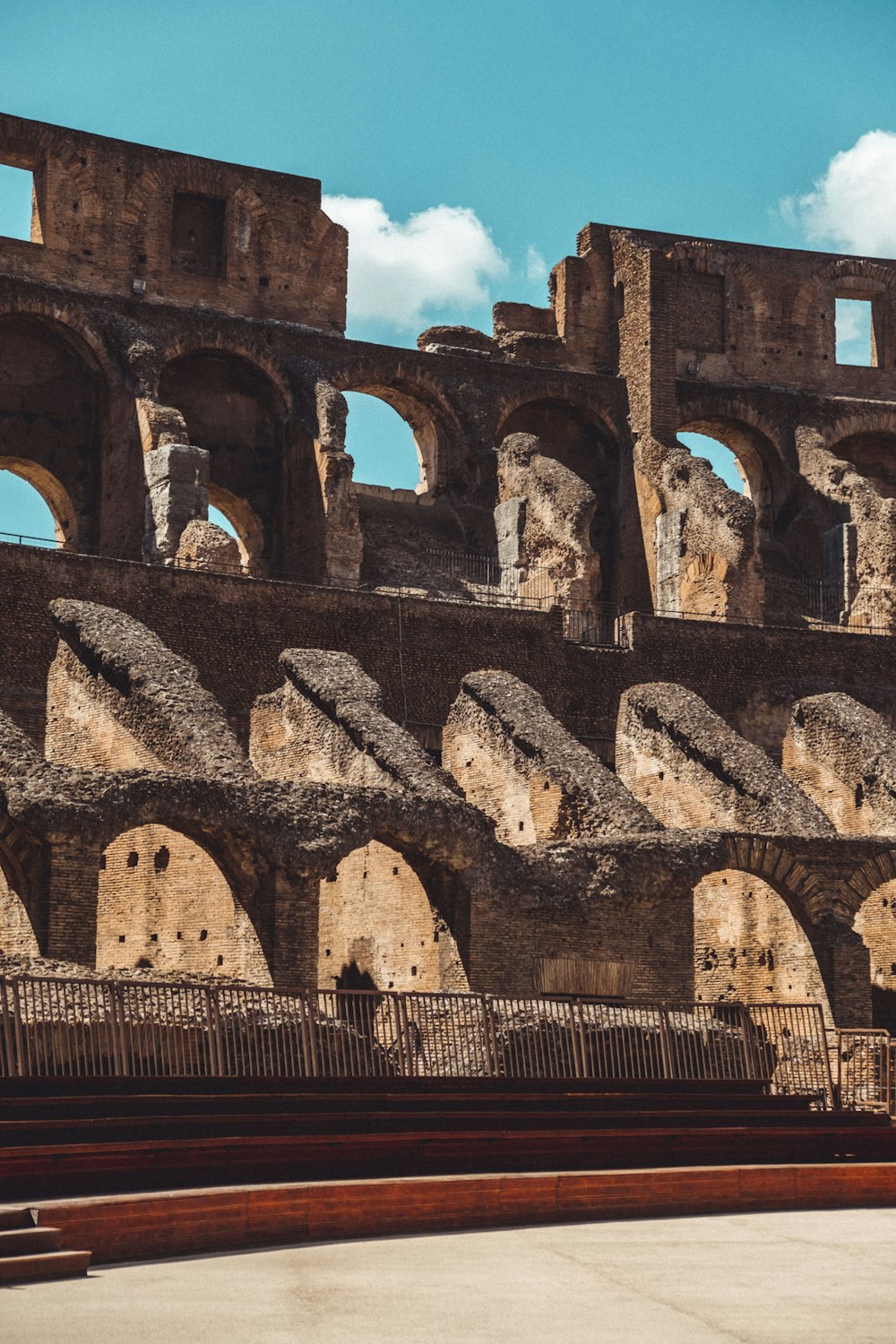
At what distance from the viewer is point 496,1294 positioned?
9.88 metres

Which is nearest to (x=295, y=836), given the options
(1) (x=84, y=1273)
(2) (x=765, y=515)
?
(1) (x=84, y=1273)

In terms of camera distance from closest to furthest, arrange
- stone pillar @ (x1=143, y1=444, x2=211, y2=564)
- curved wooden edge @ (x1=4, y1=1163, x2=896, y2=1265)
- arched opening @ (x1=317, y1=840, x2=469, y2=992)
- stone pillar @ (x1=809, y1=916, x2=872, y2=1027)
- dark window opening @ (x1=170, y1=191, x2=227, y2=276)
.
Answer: curved wooden edge @ (x1=4, y1=1163, x2=896, y2=1265) → arched opening @ (x1=317, y1=840, x2=469, y2=992) → stone pillar @ (x1=809, y1=916, x2=872, y2=1027) → stone pillar @ (x1=143, y1=444, x2=211, y2=564) → dark window opening @ (x1=170, y1=191, x2=227, y2=276)

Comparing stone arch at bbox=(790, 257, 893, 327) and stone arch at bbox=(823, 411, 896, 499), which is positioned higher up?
stone arch at bbox=(790, 257, 893, 327)

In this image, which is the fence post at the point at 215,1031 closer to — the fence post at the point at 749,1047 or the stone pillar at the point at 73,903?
the stone pillar at the point at 73,903

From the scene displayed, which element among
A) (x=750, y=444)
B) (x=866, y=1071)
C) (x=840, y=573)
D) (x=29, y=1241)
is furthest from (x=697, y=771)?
(x=29, y=1241)

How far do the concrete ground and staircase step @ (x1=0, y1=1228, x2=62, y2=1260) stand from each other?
287 millimetres

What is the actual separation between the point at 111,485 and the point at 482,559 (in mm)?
6502

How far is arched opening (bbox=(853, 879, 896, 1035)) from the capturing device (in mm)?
24906

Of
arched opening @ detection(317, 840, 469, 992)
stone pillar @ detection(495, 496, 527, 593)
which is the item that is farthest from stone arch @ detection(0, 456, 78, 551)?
arched opening @ detection(317, 840, 469, 992)

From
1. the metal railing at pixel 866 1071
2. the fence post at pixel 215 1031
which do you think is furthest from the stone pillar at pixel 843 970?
the fence post at pixel 215 1031

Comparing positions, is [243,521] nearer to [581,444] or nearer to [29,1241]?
[581,444]

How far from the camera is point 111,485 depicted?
100ft

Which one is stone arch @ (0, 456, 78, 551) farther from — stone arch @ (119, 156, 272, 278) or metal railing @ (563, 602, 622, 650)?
metal railing @ (563, 602, 622, 650)

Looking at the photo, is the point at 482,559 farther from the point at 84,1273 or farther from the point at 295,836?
the point at 84,1273
